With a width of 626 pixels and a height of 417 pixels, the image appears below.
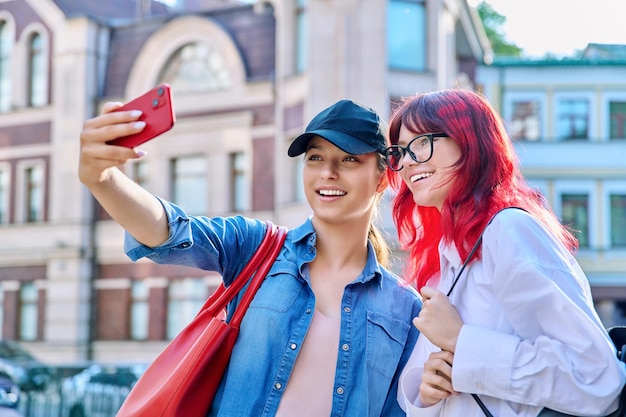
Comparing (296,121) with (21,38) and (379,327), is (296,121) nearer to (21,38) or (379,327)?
(21,38)

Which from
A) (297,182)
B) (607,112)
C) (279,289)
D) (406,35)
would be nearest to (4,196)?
(297,182)

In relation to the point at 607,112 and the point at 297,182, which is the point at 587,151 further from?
the point at 297,182

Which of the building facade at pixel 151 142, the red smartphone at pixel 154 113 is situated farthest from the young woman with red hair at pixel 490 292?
the building facade at pixel 151 142

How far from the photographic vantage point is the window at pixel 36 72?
23.3m

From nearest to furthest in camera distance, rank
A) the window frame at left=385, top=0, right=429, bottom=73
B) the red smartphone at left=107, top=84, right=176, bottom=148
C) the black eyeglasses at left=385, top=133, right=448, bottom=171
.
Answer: the red smartphone at left=107, top=84, right=176, bottom=148, the black eyeglasses at left=385, top=133, right=448, bottom=171, the window frame at left=385, top=0, right=429, bottom=73

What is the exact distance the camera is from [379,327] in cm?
290

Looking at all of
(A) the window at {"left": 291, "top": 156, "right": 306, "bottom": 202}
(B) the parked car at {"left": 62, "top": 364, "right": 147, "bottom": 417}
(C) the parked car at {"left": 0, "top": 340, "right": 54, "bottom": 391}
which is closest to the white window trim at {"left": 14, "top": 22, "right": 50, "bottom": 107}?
(A) the window at {"left": 291, "top": 156, "right": 306, "bottom": 202}

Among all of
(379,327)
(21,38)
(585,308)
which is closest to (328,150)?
(379,327)

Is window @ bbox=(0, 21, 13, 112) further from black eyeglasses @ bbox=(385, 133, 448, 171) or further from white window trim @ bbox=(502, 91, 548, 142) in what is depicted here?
black eyeglasses @ bbox=(385, 133, 448, 171)

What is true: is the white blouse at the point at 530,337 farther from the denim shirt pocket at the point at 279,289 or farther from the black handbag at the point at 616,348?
the denim shirt pocket at the point at 279,289

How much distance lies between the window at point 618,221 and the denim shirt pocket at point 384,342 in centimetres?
2260

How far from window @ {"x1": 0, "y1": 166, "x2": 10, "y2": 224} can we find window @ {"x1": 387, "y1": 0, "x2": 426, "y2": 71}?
11596mm

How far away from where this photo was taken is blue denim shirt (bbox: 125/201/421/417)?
2.71 m

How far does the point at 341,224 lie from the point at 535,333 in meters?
1.05
